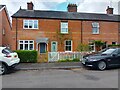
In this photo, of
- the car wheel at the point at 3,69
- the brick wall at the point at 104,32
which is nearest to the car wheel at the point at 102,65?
the car wheel at the point at 3,69

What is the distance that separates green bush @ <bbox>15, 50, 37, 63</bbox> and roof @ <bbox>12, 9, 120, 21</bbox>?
1130cm

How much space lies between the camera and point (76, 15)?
30906 millimetres

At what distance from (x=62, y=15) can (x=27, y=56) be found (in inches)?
544

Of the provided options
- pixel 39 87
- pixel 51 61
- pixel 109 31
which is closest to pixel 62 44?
pixel 109 31

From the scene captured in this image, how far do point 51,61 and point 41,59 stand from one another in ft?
3.00

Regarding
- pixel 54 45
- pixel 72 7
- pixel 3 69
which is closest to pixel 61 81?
pixel 3 69

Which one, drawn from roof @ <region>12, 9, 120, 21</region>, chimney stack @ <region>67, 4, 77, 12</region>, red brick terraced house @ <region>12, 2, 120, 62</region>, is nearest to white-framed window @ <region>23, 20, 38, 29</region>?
red brick terraced house @ <region>12, 2, 120, 62</region>

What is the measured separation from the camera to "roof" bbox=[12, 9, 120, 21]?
28675mm

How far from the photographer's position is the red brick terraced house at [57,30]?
2816 centimetres

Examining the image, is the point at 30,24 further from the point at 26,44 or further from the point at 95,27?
the point at 95,27

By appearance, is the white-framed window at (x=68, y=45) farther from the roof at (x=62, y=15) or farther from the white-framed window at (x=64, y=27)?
the roof at (x=62, y=15)

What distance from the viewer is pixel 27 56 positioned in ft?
58.4

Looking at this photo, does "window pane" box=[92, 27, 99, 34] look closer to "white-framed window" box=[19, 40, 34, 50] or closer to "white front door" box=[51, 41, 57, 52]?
"white front door" box=[51, 41, 57, 52]

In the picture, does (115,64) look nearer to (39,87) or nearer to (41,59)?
(41,59)
